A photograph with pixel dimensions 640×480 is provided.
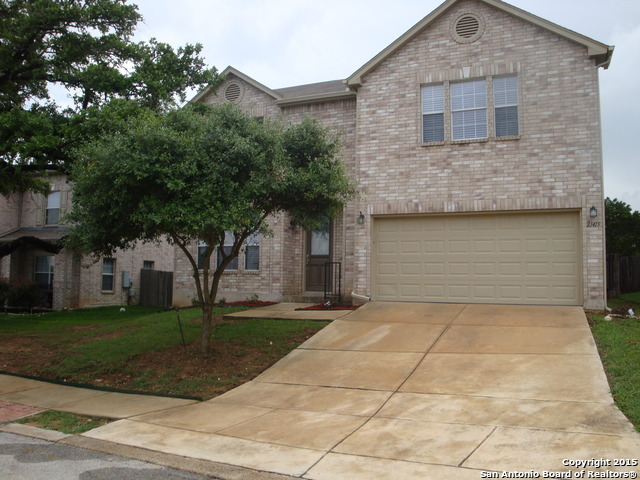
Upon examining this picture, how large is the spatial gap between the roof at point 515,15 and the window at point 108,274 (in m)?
14.6

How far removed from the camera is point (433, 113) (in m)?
14.1

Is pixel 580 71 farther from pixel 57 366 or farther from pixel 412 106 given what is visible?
pixel 57 366

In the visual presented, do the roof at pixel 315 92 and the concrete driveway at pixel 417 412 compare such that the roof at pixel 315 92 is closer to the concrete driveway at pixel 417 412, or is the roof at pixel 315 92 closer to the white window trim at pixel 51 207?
the concrete driveway at pixel 417 412

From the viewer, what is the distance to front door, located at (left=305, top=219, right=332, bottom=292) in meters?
16.2

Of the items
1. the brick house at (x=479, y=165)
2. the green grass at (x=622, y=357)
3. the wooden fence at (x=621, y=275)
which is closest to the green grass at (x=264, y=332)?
the brick house at (x=479, y=165)

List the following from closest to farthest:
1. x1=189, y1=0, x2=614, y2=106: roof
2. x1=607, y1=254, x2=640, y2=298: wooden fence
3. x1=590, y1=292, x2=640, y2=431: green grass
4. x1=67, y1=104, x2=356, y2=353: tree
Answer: x1=590, y1=292, x2=640, y2=431: green grass, x1=67, y1=104, x2=356, y2=353: tree, x1=189, y1=0, x2=614, y2=106: roof, x1=607, y1=254, x2=640, y2=298: wooden fence

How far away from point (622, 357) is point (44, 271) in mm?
22431

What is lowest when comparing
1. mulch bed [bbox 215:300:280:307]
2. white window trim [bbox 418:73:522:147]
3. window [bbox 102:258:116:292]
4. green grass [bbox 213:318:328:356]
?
green grass [bbox 213:318:328:356]

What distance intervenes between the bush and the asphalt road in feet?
55.9

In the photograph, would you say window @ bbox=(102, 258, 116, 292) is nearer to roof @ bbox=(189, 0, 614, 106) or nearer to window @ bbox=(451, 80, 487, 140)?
roof @ bbox=(189, 0, 614, 106)

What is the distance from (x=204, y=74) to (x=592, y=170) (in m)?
10.2

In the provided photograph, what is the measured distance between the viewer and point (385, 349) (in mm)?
9664

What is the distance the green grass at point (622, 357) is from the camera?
6.29 m

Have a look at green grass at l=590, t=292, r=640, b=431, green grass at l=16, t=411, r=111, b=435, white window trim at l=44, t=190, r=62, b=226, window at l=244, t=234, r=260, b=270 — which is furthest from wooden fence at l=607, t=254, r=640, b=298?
white window trim at l=44, t=190, r=62, b=226
